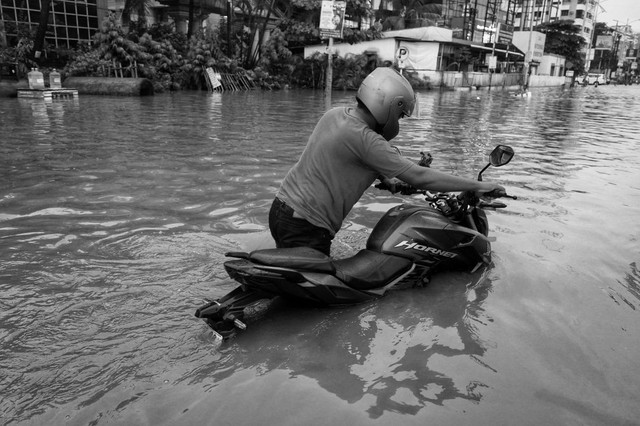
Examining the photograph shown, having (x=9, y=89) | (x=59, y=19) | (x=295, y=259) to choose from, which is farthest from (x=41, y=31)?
(x=295, y=259)

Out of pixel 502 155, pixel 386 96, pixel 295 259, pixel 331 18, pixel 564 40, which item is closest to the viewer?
pixel 295 259

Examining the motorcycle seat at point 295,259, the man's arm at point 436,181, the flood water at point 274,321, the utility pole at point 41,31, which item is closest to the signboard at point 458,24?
the utility pole at point 41,31

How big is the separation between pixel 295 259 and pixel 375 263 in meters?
0.70

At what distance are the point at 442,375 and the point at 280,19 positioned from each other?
33253mm

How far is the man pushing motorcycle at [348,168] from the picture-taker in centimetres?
323

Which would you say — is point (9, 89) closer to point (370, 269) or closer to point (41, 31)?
point (41, 31)

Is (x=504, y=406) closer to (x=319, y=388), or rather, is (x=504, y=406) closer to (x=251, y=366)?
(x=319, y=388)

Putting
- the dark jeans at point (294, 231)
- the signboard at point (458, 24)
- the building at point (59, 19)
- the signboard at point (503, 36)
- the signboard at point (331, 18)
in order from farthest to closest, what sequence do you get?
the signboard at point (503, 36) < the signboard at point (458, 24) < the building at point (59, 19) < the signboard at point (331, 18) < the dark jeans at point (294, 231)

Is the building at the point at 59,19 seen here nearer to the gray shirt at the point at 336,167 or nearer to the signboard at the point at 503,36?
the gray shirt at the point at 336,167

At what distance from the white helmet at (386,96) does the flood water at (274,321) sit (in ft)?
4.14

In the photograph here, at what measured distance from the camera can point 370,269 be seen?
136 inches

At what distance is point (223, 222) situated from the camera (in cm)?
529

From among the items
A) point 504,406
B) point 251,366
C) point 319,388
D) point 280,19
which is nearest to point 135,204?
point 251,366

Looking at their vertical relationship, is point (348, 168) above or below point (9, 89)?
above
